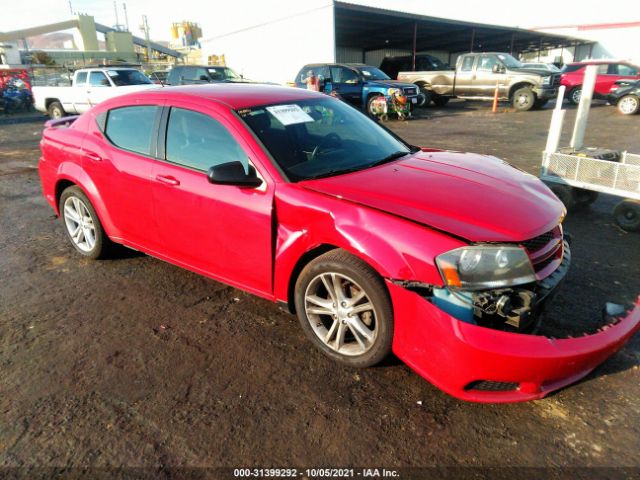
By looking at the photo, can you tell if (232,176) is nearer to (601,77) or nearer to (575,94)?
(601,77)

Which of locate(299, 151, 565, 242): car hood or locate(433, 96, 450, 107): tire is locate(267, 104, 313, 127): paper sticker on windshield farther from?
locate(433, 96, 450, 107): tire

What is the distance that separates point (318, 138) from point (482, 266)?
160cm

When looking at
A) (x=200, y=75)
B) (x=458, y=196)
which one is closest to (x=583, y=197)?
(x=458, y=196)

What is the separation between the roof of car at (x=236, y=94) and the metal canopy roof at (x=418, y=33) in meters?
20.5

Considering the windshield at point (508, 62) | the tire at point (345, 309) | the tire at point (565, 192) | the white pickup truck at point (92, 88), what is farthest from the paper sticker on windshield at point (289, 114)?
the windshield at point (508, 62)

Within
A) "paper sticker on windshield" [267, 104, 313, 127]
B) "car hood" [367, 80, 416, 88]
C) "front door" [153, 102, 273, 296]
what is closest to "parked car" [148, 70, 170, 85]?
"car hood" [367, 80, 416, 88]

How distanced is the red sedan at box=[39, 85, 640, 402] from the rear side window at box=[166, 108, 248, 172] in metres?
0.01

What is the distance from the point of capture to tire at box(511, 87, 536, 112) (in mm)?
17406

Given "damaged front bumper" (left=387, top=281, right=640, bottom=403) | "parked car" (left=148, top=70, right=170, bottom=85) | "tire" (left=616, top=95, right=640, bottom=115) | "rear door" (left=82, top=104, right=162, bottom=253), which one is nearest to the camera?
"damaged front bumper" (left=387, top=281, right=640, bottom=403)

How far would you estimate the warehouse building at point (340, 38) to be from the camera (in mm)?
23891

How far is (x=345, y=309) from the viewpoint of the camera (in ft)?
8.91

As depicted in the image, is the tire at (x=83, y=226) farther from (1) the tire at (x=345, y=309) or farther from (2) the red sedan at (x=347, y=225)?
(1) the tire at (x=345, y=309)

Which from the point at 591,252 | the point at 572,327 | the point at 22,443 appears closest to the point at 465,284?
the point at 572,327

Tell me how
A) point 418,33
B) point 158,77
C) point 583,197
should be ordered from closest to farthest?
1. point 583,197
2. point 158,77
3. point 418,33
